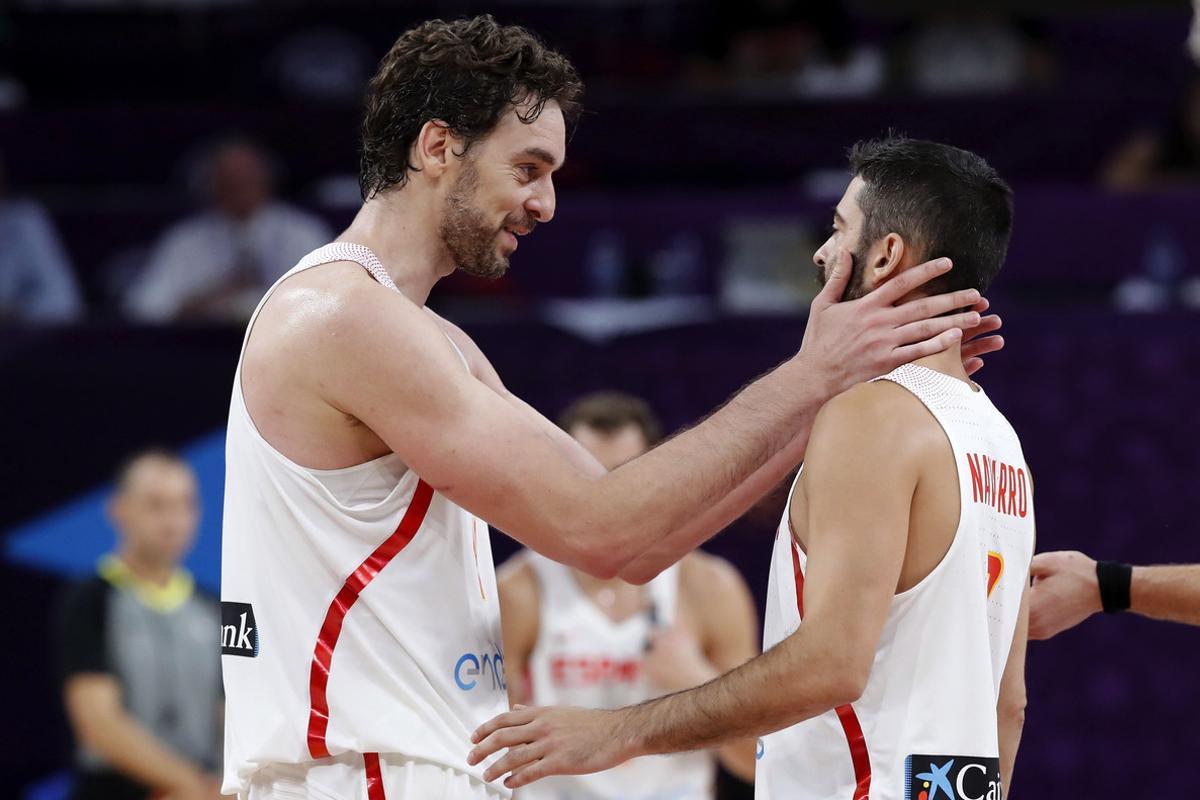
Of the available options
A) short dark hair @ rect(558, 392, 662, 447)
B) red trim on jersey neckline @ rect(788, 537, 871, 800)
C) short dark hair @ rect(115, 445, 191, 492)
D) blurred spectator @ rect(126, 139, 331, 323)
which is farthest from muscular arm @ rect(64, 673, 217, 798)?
red trim on jersey neckline @ rect(788, 537, 871, 800)

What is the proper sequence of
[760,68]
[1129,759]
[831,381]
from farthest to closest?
[760,68], [1129,759], [831,381]

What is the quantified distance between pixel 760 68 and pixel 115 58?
13.2 feet

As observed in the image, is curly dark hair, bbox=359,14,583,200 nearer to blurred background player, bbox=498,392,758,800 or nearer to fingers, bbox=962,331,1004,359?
fingers, bbox=962,331,1004,359

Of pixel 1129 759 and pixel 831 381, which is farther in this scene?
pixel 1129 759

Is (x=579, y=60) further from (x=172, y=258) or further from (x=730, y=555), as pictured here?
(x=730, y=555)

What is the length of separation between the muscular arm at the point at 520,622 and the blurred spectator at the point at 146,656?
1323 millimetres

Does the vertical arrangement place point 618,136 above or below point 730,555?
above

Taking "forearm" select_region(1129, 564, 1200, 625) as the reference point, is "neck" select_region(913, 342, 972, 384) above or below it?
above

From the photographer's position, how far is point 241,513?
10.5 feet

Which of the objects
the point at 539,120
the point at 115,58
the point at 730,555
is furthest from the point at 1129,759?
the point at 115,58

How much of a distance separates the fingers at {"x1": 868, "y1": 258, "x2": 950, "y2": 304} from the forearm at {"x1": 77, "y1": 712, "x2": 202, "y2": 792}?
4.31m

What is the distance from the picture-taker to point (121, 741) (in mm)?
6332

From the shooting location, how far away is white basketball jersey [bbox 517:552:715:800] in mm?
5922

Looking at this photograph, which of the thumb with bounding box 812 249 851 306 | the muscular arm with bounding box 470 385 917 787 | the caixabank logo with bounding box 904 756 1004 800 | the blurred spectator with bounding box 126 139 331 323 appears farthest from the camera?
the blurred spectator with bounding box 126 139 331 323
